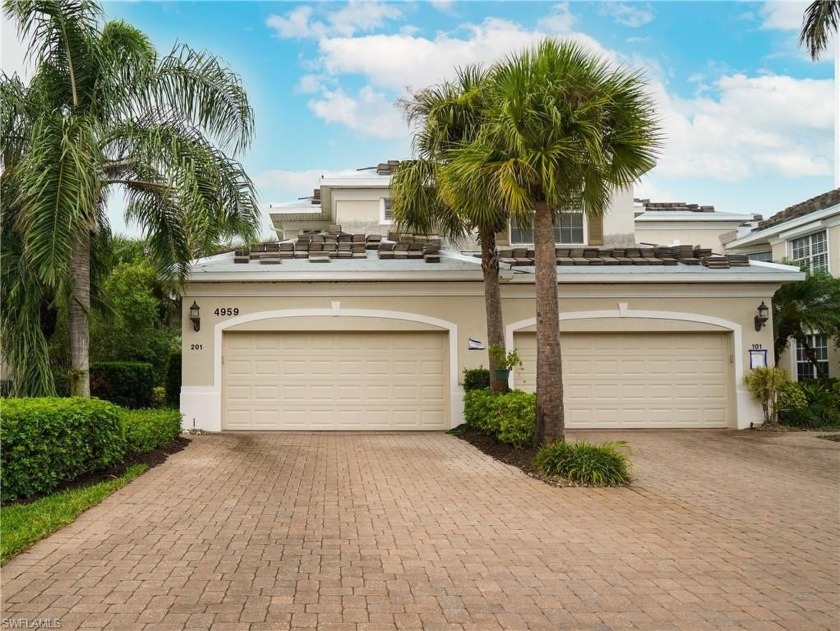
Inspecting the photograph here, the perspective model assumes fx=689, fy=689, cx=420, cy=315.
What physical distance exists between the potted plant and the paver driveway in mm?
2769

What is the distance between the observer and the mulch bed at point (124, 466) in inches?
325

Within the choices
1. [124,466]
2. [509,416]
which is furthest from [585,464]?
[124,466]

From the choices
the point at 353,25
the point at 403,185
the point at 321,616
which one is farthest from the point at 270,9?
the point at 321,616

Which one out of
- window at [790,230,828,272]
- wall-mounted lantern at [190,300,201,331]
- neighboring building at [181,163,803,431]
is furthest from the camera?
window at [790,230,828,272]

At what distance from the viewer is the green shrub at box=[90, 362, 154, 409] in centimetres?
1536

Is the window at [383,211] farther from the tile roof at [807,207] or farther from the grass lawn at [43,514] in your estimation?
the grass lawn at [43,514]

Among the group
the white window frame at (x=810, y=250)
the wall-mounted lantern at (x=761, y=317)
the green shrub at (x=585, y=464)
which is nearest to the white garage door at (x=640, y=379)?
the wall-mounted lantern at (x=761, y=317)

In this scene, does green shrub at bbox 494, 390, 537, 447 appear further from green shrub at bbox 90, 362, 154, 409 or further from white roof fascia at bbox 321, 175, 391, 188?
white roof fascia at bbox 321, 175, 391, 188

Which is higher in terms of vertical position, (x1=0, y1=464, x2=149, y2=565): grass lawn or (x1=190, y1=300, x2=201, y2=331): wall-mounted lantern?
(x1=190, y1=300, x2=201, y2=331): wall-mounted lantern

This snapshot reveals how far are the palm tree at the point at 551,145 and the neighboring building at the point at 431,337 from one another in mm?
4607

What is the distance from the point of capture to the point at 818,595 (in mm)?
4980

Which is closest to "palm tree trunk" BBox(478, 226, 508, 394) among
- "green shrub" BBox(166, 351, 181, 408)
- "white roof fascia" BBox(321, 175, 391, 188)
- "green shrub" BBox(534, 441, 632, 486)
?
"green shrub" BBox(534, 441, 632, 486)

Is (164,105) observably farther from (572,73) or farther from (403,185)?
(572,73)

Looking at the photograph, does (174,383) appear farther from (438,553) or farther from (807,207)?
(807,207)
